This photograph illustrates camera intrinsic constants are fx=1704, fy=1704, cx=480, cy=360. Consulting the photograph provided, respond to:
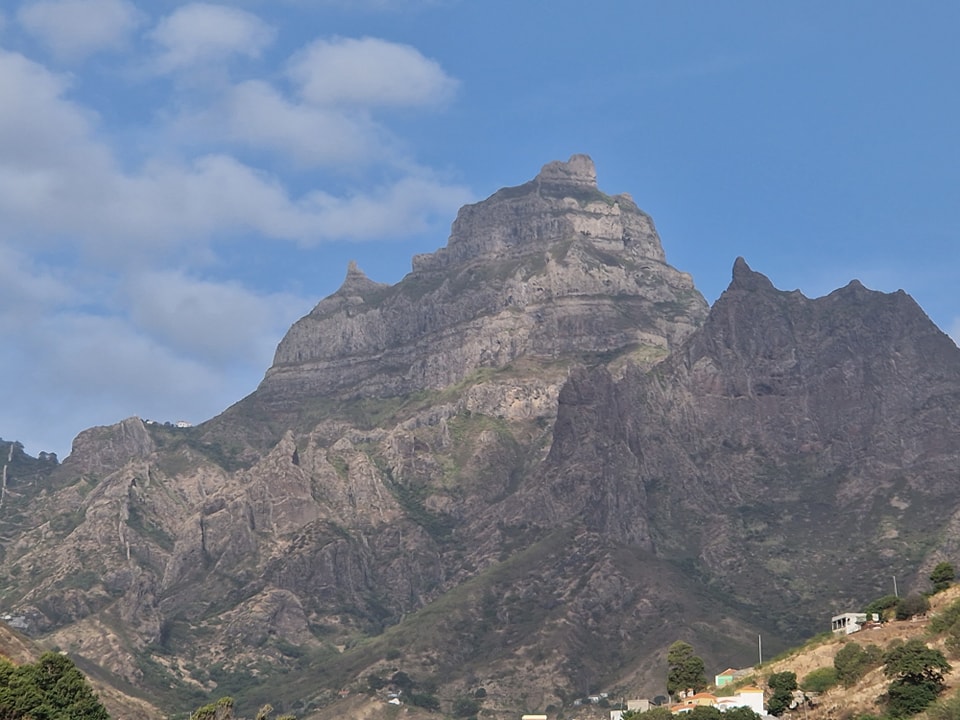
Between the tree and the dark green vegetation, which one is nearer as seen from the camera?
the dark green vegetation

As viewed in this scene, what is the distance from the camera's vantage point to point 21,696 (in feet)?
603

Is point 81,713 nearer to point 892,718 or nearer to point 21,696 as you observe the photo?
point 21,696

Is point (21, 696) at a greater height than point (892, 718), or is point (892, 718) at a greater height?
point (21, 696)

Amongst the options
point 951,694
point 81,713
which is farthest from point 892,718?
point 81,713

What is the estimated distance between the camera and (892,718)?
193 metres

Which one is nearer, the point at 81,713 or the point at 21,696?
the point at 21,696

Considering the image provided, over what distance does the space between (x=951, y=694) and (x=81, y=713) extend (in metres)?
99.8

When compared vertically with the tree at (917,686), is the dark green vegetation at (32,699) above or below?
above

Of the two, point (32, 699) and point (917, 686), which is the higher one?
point (32, 699)

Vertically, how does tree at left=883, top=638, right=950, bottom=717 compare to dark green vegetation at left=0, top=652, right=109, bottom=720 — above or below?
below

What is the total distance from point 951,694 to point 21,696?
104 meters

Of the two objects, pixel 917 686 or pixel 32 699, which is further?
pixel 917 686

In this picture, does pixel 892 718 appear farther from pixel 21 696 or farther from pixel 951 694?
pixel 21 696

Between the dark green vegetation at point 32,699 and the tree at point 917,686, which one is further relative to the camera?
the tree at point 917,686
